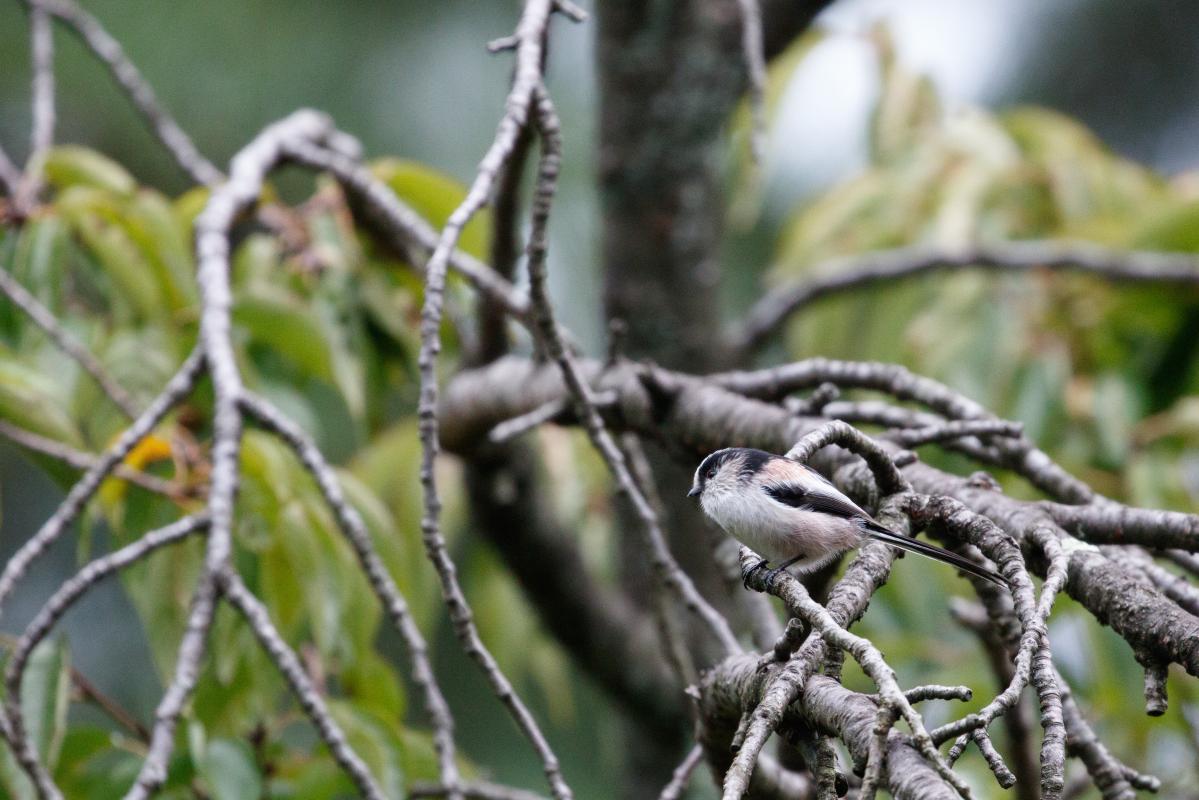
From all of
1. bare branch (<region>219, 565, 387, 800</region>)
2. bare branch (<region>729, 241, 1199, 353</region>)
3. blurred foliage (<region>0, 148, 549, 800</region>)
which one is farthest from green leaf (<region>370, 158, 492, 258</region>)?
bare branch (<region>219, 565, 387, 800</region>)

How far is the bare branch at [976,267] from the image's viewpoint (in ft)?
9.50

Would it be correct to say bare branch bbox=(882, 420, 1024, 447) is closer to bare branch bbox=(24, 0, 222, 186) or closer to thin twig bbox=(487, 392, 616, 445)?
thin twig bbox=(487, 392, 616, 445)

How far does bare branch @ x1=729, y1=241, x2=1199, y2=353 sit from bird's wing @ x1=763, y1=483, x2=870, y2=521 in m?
1.55

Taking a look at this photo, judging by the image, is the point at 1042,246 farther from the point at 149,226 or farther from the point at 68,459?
the point at 68,459

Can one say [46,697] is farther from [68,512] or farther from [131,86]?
[131,86]

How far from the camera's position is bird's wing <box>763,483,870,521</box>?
4.73 ft

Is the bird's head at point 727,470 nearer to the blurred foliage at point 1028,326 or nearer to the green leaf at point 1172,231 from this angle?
the blurred foliage at point 1028,326

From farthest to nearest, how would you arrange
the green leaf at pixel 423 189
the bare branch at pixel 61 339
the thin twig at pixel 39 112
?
the green leaf at pixel 423 189
the thin twig at pixel 39 112
the bare branch at pixel 61 339

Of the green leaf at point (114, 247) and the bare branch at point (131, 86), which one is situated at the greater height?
the bare branch at point (131, 86)

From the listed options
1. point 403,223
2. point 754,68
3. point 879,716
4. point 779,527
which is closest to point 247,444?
point 403,223

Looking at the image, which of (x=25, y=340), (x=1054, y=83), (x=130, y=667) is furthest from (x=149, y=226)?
(x=1054, y=83)

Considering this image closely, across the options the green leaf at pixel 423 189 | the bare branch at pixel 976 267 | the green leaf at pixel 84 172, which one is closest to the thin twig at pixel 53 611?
the green leaf at pixel 84 172

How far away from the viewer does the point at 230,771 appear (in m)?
1.82

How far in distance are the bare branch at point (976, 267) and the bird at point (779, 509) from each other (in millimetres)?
1489
